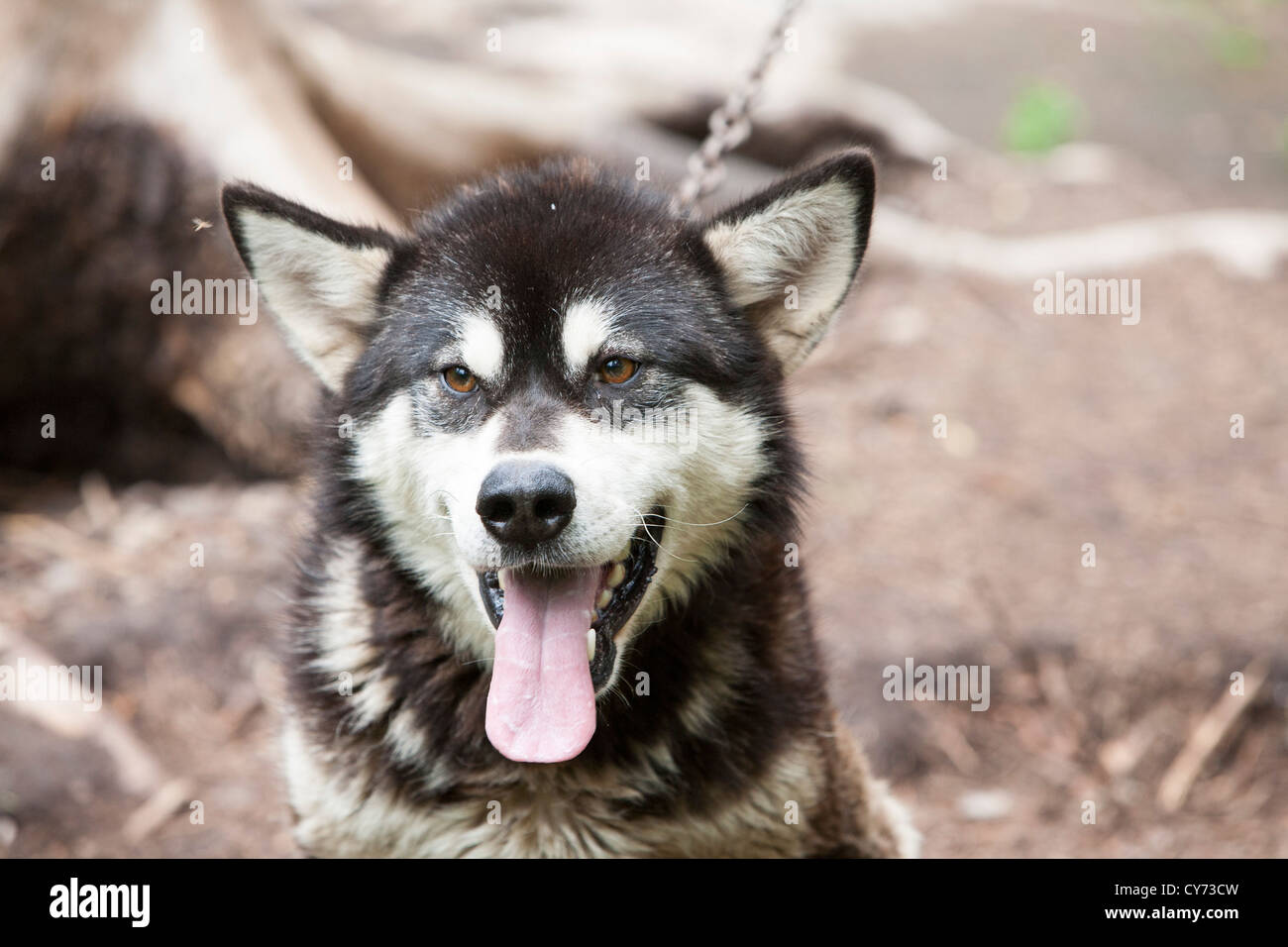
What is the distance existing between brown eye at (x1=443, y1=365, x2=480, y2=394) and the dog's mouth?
19.6 inches

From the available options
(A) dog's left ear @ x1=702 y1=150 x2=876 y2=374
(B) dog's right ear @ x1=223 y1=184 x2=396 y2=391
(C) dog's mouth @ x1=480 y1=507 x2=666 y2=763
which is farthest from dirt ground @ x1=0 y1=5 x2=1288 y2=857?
(B) dog's right ear @ x1=223 y1=184 x2=396 y2=391

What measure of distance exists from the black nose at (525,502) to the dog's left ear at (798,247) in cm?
92

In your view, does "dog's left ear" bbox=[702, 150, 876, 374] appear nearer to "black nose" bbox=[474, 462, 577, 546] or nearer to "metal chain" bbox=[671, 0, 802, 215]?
"metal chain" bbox=[671, 0, 802, 215]

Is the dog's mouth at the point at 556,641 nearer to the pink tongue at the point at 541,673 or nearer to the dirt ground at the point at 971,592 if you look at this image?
the pink tongue at the point at 541,673

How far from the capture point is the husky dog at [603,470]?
3006 millimetres

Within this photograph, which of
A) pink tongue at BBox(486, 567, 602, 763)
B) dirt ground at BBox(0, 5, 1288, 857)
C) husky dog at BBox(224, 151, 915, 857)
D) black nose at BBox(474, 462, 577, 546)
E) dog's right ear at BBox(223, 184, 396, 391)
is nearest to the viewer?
black nose at BBox(474, 462, 577, 546)

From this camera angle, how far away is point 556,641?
2855 mm

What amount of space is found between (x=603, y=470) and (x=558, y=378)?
336mm

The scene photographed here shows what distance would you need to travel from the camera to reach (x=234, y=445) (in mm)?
6340

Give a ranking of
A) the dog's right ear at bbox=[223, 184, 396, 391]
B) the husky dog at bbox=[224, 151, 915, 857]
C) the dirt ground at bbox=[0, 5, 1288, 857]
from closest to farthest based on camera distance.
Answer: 1. the husky dog at bbox=[224, 151, 915, 857]
2. the dog's right ear at bbox=[223, 184, 396, 391]
3. the dirt ground at bbox=[0, 5, 1288, 857]

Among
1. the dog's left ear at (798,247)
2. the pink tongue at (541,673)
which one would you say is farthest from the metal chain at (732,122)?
the pink tongue at (541,673)

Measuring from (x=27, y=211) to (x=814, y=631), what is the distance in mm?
4822

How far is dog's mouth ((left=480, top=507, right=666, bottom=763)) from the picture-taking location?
9.11ft

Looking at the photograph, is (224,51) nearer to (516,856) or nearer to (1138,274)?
(516,856)
